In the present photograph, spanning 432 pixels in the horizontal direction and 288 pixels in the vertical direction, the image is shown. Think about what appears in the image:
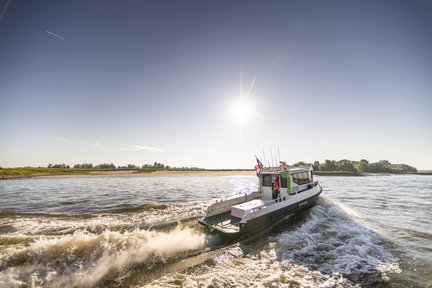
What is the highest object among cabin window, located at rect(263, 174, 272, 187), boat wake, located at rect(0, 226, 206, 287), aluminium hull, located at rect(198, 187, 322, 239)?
cabin window, located at rect(263, 174, 272, 187)

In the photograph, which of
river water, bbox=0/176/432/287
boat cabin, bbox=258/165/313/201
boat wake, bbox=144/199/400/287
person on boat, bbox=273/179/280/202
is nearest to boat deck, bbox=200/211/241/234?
river water, bbox=0/176/432/287

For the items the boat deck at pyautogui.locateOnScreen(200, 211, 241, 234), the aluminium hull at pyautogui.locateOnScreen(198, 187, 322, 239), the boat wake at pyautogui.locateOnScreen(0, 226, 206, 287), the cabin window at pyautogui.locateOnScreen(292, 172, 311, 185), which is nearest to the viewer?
the boat wake at pyautogui.locateOnScreen(0, 226, 206, 287)

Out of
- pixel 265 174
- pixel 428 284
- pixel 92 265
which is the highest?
pixel 265 174

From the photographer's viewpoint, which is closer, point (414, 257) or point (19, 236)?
point (414, 257)

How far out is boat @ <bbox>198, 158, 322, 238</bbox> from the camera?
11.2 m

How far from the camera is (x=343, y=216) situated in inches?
631

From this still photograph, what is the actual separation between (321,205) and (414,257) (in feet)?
33.0

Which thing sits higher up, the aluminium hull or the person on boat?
the person on boat

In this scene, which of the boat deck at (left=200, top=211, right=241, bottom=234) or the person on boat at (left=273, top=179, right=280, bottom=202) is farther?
the person on boat at (left=273, top=179, right=280, bottom=202)

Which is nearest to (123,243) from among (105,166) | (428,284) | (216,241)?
(216,241)

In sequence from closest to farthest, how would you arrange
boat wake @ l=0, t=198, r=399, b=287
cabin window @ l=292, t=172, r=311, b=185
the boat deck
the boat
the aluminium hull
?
boat wake @ l=0, t=198, r=399, b=287 < the aluminium hull < the boat deck < the boat < cabin window @ l=292, t=172, r=311, b=185

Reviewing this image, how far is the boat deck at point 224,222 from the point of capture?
10.8 meters

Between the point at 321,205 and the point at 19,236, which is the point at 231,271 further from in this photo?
the point at 321,205

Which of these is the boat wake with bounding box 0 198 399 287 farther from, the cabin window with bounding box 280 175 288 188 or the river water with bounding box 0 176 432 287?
the cabin window with bounding box 280 175 288 188
